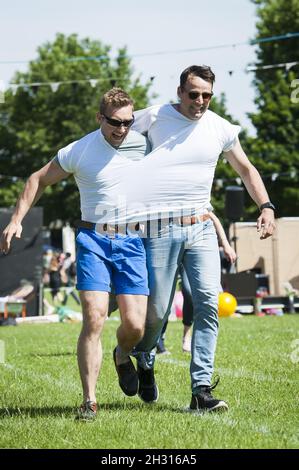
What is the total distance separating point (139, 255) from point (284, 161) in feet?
126

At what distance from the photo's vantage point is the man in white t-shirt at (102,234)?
6121 millimetres

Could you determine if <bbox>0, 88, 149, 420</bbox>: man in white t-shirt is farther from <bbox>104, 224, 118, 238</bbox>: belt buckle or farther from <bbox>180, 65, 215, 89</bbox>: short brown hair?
<bbox>180, 65, 215, 89</bbox>: short brown hair

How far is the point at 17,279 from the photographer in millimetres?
22750

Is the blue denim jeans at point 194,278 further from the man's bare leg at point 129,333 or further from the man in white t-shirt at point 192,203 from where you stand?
the man's bare leg at point 129,333

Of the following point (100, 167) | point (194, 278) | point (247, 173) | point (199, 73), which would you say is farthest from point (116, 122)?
point (194, 278)

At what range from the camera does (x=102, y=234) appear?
621 cm

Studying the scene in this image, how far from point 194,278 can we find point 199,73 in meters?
1.38

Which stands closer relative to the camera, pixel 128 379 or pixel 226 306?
pixel 128 379

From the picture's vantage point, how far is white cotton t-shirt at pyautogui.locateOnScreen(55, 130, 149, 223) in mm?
6145

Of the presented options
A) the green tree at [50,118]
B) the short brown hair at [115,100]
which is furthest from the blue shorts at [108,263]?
the green tree at [50,118]

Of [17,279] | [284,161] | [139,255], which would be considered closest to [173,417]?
[139,255]

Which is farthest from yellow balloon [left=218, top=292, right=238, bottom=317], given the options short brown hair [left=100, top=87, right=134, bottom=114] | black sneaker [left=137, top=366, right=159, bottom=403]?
short brown hair [left=100, top=87, right=134, bottom=114]

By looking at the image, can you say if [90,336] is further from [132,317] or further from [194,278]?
[194,278]

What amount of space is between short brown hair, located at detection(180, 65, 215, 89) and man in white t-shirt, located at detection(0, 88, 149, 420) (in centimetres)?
40
